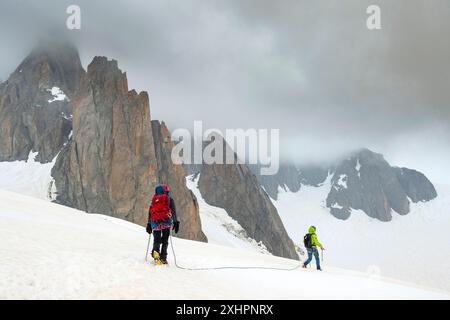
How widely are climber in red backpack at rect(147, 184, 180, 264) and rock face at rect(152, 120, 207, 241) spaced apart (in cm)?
5843

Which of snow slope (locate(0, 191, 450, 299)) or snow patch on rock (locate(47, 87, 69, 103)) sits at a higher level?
snow patch on rock (locate(47, 87, 69, 103))

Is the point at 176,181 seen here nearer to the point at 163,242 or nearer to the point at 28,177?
the point at 28,177

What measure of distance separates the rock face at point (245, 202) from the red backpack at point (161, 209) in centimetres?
8715

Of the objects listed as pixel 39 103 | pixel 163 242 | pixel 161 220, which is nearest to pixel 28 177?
pixel 39 103

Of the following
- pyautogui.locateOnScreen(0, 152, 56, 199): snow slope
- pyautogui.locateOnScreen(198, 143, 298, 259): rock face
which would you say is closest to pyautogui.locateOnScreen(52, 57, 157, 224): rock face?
pyautogui.locateOnScreen(0, 152, 56, 199): snow slope

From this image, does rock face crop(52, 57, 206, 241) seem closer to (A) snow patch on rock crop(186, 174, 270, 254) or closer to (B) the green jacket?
(A) snow patch on rock crop(186, 174, 270, 254)

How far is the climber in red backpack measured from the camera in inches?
364

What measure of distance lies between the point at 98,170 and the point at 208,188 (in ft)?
177

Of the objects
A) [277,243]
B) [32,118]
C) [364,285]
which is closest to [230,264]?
[364,285]

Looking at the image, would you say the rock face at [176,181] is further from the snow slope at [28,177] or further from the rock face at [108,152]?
the snow slope at [28,177]

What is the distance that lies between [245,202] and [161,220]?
319ft

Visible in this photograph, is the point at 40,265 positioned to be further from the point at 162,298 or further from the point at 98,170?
the point at 98,170

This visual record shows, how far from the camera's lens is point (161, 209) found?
9367mm
